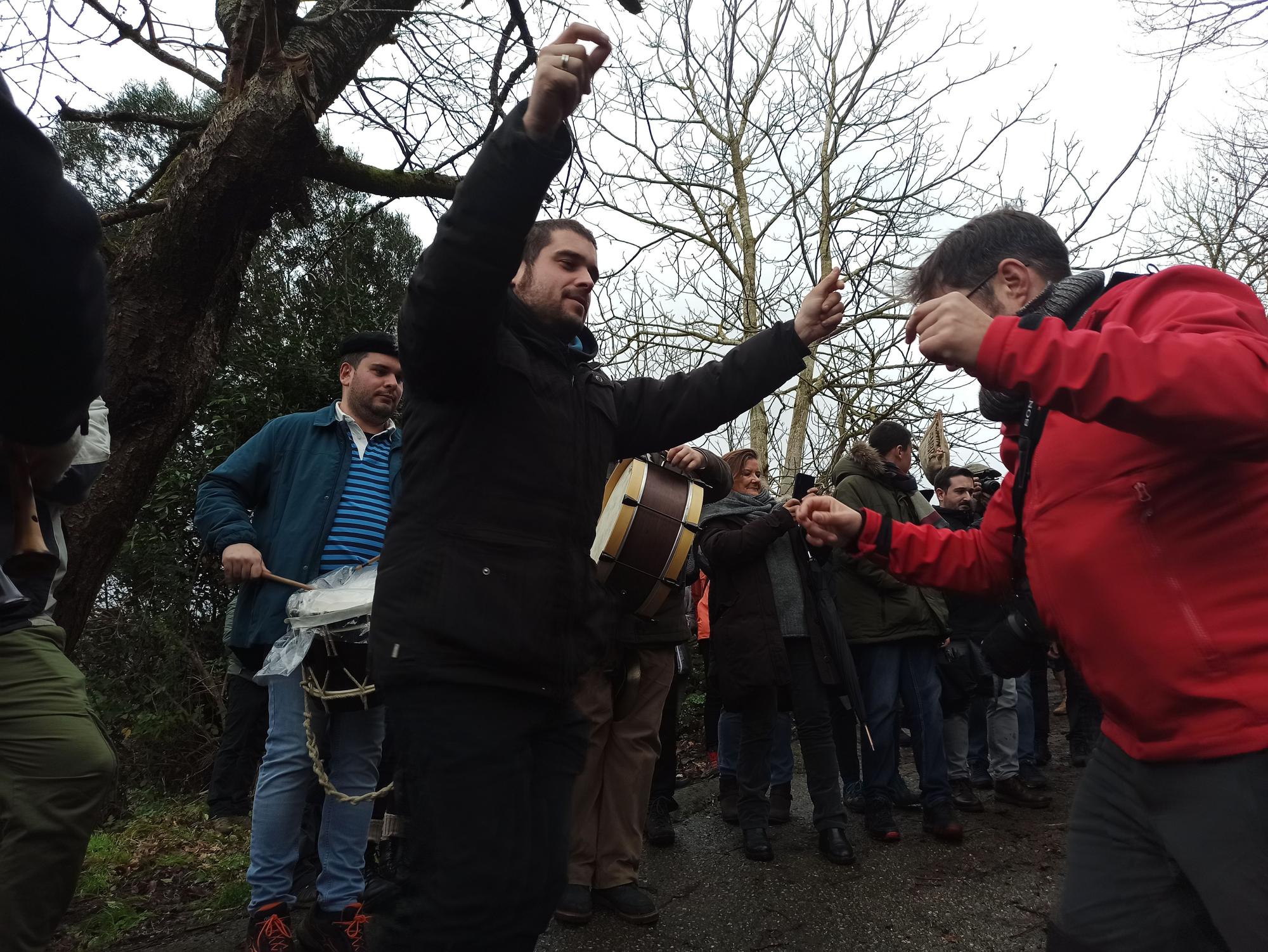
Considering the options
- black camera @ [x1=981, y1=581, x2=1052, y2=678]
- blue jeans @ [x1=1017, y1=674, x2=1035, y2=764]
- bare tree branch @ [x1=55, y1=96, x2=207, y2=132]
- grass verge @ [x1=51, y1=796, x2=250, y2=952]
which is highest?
bare tree branch @ [x1=55, y1=96, x2=207, y2=132]

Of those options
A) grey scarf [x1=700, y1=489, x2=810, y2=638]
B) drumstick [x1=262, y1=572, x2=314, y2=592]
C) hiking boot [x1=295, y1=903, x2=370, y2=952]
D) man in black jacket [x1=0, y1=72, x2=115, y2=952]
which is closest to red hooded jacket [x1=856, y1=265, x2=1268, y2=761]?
man in black jacket [x1=0, y1=72, x2=115, y2=952]

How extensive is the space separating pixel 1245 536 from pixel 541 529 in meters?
1.37

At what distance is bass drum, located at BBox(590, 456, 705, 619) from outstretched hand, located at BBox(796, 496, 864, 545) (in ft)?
5.23

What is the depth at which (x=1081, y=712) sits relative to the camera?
20.6 ft

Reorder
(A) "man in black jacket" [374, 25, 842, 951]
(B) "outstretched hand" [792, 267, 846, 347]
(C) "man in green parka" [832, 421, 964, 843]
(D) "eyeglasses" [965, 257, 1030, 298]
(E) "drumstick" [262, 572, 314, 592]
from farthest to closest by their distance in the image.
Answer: (C) "man in green parka" [832, 421, 964, 843] → (E) "drumstick" [262, 572, 314, 592] → (B) "outstretched hand" [792, 267, 846, 347] → (D) "eyeglasses" [965, 257, 1030, 298] → (A) "man in black jacket" [374, 25, 842, 951]

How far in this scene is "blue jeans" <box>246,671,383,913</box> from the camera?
3297mm

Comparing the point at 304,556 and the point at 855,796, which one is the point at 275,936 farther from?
the point at 855,796

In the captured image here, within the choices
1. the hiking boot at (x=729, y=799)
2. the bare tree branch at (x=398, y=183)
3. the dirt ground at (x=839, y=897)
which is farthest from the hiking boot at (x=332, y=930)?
the bare tree branch at (x=398, y=183)

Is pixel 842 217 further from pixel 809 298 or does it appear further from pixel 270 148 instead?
pixel 809 298

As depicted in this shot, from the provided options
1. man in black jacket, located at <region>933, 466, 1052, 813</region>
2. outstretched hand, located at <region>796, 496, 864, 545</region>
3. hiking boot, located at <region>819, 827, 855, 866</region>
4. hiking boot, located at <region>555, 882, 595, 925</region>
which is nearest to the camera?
outstretched hand, located at <region>796, 496, 864, 545</region>

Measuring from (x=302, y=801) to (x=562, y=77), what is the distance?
9.09 ft

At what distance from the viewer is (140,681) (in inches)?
312

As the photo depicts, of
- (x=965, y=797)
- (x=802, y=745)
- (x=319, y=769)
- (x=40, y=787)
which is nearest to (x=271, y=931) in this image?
(x=319, y=769)

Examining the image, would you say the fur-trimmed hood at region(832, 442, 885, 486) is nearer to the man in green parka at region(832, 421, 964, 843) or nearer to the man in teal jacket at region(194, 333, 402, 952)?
the man in green parka at region(832, 421, 964, 843)
